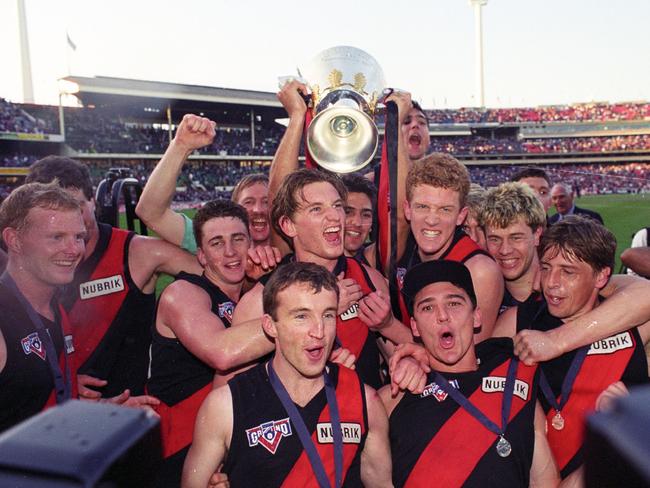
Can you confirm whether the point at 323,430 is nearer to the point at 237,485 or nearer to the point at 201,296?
the point at 237,485

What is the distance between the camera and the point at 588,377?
310 cm

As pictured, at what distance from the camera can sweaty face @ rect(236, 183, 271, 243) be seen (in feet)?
16.7

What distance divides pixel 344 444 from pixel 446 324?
2.67 feet

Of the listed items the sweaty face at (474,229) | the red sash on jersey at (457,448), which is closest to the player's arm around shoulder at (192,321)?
the red sash on jersey at (457,448)

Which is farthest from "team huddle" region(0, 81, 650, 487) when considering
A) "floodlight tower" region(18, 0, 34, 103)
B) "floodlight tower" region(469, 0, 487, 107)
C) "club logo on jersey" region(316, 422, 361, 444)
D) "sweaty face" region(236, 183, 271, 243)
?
"floodlight tower" region(469, 0, 487, 107)

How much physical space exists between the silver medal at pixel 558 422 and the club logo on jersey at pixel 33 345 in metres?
2.77

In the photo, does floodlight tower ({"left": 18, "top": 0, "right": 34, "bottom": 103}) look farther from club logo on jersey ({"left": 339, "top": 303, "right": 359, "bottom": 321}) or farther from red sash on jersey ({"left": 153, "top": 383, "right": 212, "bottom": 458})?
club logo on jersey ({"left": 339, "top": 303, "right": 359, "bottom": 321})

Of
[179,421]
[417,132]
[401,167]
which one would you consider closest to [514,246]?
[401,167]

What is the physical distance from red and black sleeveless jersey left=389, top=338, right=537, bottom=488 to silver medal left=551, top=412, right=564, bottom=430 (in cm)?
23

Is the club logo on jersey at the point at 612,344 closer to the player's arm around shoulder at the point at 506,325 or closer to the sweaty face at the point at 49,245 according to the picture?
the player's arm around shoulder at the point at 506,325

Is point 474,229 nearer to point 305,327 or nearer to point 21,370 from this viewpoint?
point 305,327

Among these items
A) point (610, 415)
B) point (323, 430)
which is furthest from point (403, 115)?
point (610, 415)

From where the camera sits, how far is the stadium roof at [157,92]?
47031 millimetres

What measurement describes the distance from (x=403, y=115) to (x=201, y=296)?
1.76m
